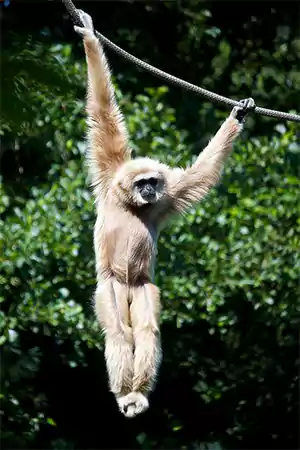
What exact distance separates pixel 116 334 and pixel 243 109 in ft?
5.01

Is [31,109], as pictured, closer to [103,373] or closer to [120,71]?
[103,373]

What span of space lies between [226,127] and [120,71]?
4.80 metres

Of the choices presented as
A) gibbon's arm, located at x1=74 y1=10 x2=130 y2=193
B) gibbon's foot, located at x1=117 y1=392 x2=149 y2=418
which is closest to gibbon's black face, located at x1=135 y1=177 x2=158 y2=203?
gibbon's arm, located at x1=74 y1=10 x2=130 y2=193

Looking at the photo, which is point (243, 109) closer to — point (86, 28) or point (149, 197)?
point (149, 197)

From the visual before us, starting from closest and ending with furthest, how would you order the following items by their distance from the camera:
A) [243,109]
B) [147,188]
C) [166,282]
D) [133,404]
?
[133,404] → [147,188] → [243,109] → [166,282]

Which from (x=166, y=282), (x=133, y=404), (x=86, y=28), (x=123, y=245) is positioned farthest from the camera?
(x=166, y=282)

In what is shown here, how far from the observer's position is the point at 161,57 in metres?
10.4

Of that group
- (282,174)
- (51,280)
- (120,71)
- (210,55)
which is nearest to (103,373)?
(51,280)

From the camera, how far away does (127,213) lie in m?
5.07

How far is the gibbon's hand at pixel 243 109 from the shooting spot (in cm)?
505

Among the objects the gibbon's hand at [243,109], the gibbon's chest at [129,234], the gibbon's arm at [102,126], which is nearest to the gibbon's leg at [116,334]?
the gibbon's chest at [129,234]

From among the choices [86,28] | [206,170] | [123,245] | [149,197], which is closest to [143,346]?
[123,245]

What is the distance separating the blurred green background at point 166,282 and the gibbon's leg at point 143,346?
8.26ft

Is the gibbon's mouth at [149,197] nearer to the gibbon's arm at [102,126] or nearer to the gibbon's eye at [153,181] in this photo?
the gibbon's eye at [153,181]
